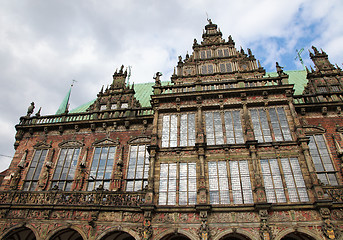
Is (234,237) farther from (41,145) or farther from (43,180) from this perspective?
(41,145)

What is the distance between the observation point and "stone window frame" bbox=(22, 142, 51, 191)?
16.6 metres

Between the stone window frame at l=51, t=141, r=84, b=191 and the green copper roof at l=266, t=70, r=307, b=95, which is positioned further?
the green copper roof at l=266, t=70, r=307, b=95

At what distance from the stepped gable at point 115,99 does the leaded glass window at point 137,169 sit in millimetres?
4159

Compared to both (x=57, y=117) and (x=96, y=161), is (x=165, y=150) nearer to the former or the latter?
(x=96, y=161)

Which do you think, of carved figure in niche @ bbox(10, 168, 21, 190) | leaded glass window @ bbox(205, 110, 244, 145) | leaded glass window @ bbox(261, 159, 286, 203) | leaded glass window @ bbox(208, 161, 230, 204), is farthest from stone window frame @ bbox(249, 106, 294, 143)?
carved figure in niche @ bbox(10, 168, 21, 190)

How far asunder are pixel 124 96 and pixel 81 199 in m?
9.05

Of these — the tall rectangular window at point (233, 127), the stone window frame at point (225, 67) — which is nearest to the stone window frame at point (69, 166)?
the tall rectangular window at point (233, 127)

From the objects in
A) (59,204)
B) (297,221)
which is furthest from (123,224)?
(297,221)

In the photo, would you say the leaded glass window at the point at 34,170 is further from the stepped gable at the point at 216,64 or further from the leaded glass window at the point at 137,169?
the stepped gable at the point at 216,64

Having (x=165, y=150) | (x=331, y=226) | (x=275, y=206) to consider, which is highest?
(x=165, y=150)

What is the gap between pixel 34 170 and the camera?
17.2 metres

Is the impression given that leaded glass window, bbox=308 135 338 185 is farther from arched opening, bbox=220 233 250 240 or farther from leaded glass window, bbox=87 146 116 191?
leaded glass window, bbox=87 146 116 191

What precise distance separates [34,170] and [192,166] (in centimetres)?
1093

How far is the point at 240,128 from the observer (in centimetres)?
1525
